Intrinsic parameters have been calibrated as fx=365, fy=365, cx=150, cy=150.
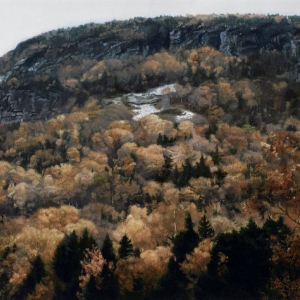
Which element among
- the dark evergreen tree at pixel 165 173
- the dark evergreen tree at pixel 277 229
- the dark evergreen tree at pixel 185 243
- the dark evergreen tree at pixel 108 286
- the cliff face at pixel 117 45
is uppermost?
the cliff face at pixel 117 45

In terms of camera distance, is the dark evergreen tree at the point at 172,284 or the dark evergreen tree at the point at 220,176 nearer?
the dark evergreen tree at the point at 172,284

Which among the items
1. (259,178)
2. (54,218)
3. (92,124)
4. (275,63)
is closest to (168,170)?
(259,178)

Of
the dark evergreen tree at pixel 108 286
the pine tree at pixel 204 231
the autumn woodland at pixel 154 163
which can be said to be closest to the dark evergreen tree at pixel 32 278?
the autumn woodland at pixel 154 163

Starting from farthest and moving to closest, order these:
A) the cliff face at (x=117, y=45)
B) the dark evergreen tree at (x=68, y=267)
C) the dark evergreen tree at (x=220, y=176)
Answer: the cliff face at (x=117, y=45)
the dark evergreen tree at (x=220, y=176)
the dark evergreen tree at (x=68, y=267)

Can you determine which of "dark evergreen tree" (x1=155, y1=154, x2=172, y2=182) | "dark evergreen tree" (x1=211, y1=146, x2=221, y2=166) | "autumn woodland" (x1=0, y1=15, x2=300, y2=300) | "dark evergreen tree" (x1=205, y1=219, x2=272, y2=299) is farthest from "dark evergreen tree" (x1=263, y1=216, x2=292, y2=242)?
"dark evergreen tree" (x1=155, y1=154, x2=172, y2=182)

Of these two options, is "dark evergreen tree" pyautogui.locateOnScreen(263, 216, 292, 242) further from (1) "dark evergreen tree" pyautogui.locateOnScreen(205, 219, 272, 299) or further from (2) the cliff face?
(2) the cliff face

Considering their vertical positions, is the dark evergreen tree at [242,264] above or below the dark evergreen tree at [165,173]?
above

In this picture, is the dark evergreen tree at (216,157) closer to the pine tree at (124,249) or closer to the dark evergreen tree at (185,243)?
the dark evergreen tree at (185,243)

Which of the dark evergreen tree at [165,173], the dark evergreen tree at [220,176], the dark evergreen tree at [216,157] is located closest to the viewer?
the dark evergreen tree at [220,176]
